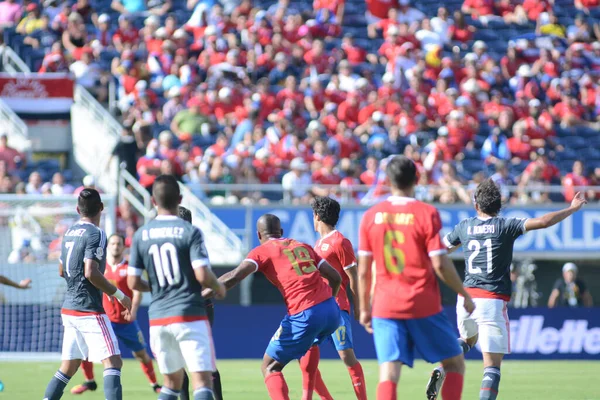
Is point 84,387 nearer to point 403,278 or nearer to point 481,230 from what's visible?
point 481,230

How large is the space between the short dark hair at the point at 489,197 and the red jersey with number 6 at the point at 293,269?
1.68 meters

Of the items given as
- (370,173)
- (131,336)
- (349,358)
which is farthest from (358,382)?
(370,173)

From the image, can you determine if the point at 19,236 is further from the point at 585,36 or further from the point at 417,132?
the point at 585,36

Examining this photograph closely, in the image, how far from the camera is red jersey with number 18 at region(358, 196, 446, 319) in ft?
26.3

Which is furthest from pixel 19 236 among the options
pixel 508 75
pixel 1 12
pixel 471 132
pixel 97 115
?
pixel 508 75

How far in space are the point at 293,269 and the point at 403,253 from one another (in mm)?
1571

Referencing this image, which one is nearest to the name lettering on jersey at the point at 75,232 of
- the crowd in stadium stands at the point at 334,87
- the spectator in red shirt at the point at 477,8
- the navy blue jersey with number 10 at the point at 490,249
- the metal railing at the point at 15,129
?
the navy blue jersey with number 10 at the point at 490,249

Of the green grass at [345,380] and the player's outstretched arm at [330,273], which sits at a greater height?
the player's outstretched arm at [330,273]

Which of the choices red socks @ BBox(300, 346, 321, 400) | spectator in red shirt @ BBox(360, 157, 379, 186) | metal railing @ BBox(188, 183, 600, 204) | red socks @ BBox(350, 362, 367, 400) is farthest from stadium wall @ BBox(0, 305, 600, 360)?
red socks @ BBox(300, 346, 321, 400)

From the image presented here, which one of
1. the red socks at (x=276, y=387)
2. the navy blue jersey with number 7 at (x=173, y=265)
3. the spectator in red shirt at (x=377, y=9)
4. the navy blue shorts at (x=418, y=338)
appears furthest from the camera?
the spectator in red shirt at (x=377, y=9)

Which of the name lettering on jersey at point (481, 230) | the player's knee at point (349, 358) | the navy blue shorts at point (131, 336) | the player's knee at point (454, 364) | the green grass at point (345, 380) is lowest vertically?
the green grass at point (345, 380)

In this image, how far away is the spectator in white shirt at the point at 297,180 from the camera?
66.9 ft

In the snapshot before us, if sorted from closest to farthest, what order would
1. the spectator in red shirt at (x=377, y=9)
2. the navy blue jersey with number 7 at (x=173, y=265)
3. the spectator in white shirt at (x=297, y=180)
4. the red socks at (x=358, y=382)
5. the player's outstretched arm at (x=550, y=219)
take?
1. the navy blue jersey with number 7 at (x=173, y=265)
2. the player's outstretched arm at (x=550, y=219)
3. the red socks at (x=358, y=382)
4. the spectator in white shirt at (x=297, y=180)
5. the spectator in red shirt at (x=377, y=9)

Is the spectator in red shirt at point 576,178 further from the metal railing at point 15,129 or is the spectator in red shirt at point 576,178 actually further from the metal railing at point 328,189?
the metal railing at point 15,129
